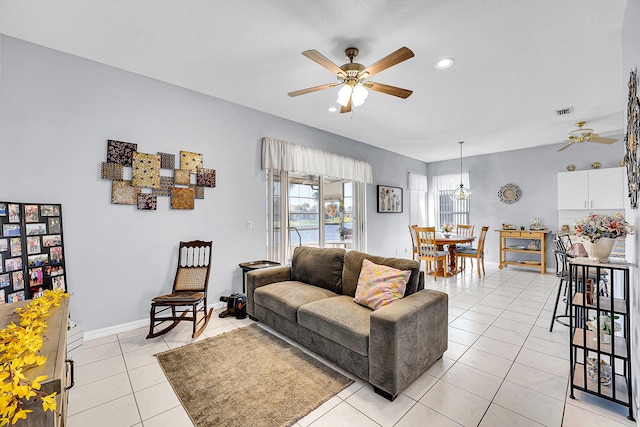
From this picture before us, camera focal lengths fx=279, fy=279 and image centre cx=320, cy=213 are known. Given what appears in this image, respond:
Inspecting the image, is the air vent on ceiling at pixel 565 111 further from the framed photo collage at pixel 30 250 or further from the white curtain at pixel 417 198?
the framed photo collage at pixel 30 250

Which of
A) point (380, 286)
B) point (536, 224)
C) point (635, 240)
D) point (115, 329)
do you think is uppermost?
point (635, 240)

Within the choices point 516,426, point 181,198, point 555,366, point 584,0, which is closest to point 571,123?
point 584,0

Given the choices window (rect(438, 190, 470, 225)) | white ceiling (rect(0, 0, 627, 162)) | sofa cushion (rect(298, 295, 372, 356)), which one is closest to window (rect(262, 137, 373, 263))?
white ceiling (rect(0, 0, 627, 162))

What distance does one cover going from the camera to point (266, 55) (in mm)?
2666

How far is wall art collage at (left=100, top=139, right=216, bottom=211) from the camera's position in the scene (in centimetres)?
289

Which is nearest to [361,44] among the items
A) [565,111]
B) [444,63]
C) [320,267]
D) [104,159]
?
[444,63]

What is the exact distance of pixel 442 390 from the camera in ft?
6.62

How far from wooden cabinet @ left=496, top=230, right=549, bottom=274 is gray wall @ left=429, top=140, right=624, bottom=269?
22cm

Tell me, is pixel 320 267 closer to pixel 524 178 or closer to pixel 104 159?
pixel 104 159

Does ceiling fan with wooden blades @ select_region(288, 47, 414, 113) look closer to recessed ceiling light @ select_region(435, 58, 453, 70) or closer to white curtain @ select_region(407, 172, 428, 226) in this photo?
recessed ceiling light @ select_region(435, 58, 453, 70)

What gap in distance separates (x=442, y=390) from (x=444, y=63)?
2.91 meters

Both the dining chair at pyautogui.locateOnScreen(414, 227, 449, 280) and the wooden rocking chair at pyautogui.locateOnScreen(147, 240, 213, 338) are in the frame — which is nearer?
the wooden rocking chair at pyautogui.locateOnScreen(147, 240, 213, 338)

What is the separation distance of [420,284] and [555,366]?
1212 millimetres

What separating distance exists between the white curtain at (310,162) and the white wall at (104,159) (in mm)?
195
